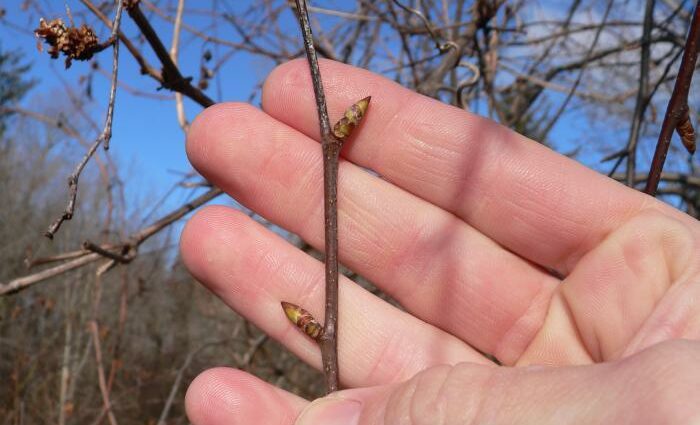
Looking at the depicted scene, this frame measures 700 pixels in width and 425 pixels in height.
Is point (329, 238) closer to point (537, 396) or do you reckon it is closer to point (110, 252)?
point (537, 396)

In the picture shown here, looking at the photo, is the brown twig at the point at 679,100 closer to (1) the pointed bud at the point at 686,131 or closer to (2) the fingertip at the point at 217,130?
(1) the pointed bud at the point at 686,131

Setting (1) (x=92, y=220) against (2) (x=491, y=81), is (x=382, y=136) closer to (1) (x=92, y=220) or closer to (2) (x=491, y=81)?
(2) (x=491, y=81)

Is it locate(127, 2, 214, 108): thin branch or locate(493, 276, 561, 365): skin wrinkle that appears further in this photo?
locate(493, 276, 561, 365): skin wrinkle

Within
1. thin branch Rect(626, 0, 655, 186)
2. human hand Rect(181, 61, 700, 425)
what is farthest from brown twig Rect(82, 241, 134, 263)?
thin branch Rect(626, 0, 655, 186)

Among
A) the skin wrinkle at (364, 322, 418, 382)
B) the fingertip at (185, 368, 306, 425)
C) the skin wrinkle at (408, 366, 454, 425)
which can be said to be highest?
the skin wrinkle at (408, 366, 454, 425)

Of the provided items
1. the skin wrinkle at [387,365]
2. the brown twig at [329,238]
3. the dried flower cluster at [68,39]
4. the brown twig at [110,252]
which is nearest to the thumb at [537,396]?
the brown twig at [329,238]

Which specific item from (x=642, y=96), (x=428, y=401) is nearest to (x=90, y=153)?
(x=428, y=401)

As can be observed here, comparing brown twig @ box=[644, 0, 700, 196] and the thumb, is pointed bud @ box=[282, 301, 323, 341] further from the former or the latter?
brown twig @ box=[644, 0, 700, 196]
